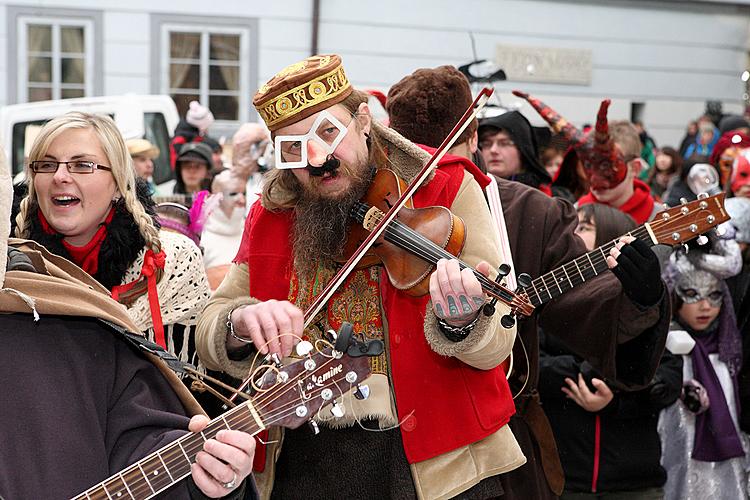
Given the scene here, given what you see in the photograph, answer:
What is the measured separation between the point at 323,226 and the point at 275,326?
1.36ft

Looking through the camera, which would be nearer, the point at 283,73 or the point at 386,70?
the point at 283,73

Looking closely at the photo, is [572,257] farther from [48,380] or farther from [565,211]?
[48,380]

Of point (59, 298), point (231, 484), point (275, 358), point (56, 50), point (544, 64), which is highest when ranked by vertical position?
point (544, 64)

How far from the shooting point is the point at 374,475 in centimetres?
289

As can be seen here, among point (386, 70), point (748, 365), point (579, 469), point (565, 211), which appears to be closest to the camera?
point (565, 211)

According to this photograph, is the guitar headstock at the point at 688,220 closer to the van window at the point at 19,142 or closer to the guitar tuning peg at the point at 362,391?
the guitar tuning peg at the point at 362,391

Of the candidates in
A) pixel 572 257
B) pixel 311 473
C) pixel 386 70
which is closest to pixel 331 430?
pixel 311 473

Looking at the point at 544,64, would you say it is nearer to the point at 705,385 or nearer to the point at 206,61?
the point at 206,61

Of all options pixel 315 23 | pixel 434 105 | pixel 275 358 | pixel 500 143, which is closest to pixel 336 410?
pixel 275 358

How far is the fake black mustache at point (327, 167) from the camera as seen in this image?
2.84 meters

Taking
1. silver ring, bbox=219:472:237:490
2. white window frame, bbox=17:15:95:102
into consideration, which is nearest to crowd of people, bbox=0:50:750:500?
silver ring, bbox=219:472:237:490

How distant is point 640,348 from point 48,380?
6.20ft

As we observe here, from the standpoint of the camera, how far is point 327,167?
2.85 m

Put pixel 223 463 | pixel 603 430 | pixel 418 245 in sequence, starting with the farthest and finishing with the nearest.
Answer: pixel 603 430, pixel 418 245, pixel 223 463
